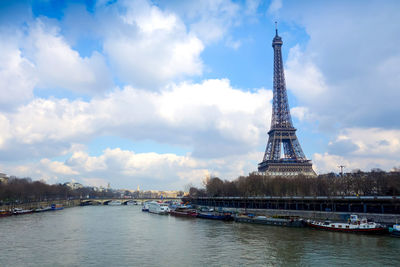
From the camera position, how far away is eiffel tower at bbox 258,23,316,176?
112 meters

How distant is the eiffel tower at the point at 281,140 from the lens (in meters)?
112

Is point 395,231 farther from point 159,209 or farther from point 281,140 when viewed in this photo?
point 281,140

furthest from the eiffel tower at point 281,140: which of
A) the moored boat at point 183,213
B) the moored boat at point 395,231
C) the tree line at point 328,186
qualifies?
the moored boat at point 395,231

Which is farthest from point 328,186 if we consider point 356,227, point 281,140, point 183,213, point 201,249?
point 201,249

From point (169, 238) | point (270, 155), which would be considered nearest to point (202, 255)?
point (169, 238)

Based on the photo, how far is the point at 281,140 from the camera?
120m

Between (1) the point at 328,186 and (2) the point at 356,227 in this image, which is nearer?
(2) the point at 356,227

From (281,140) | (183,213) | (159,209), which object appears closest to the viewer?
(183,213)

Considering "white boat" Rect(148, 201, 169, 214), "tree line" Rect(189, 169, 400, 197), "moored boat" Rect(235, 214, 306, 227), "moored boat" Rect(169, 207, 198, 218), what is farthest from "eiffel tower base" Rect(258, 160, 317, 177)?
"moored boat" Rect(235, 214, 306, 227)

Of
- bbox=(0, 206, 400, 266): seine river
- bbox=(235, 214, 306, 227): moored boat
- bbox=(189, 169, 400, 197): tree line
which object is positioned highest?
bbox=(189, 169, 400, 197): tree line

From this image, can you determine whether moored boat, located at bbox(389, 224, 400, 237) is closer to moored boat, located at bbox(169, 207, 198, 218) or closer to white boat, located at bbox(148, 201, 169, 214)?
moored boat, located at bbox(169, 207, 198, 218)

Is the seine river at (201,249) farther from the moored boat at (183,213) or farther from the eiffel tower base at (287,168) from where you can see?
the eiffel tower base at (287,168)

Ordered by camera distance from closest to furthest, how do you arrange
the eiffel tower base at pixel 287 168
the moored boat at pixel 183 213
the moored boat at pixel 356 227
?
the moored boat at pixel 356 227 → the moored boat at pixel 183 213 → the eiffel tower base at pixel 287 168

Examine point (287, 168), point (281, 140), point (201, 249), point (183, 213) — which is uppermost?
point (281, 140)
